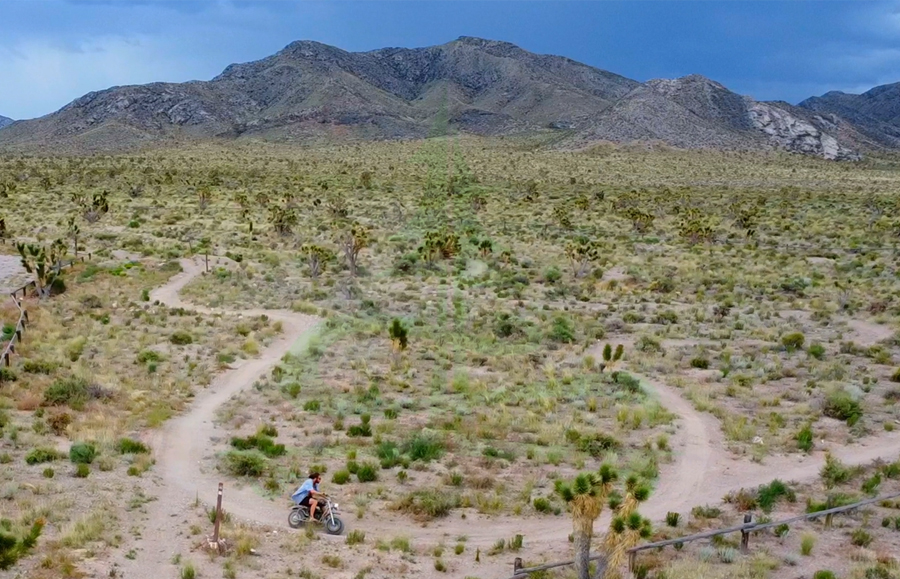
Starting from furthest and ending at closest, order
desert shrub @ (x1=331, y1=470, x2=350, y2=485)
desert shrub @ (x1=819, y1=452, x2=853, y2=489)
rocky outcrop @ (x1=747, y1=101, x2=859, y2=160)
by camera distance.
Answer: rocky outcrop @ (x1=747, y1=101, x2=859, y2=160) < desert shrub @ (x1=819, y1=452, x2=853, y2=489) < desert shrub @ (x1=331, y1=470, x2=350, y2=485)

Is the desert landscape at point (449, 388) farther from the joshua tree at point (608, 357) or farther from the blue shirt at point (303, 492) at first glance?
the blue shirt at point (303, 492)

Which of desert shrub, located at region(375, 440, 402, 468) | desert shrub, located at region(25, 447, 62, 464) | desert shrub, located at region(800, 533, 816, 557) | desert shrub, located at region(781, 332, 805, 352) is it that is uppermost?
desert shrub, located at region(781, 332, 805, 352)

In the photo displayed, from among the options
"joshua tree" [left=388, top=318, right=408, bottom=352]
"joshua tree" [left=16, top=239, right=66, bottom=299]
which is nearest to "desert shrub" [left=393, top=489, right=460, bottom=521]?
"joshua tree" [left=388, top=318, right=408, bottom=352]

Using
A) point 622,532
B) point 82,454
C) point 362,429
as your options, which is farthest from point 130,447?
point 622,532

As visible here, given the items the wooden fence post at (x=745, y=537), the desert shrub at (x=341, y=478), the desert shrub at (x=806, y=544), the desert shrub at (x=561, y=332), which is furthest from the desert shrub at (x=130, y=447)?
the desert shrub at (x=561, y=332)

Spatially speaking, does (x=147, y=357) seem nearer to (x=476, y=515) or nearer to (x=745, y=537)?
(x=476, y=515)

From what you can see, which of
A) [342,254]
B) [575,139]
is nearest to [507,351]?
[342,254]

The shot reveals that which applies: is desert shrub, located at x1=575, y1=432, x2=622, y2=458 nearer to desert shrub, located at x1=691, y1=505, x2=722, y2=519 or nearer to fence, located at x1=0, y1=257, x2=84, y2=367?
desert shrub, located at x1=691, y1=505, x2=722, y2=519
